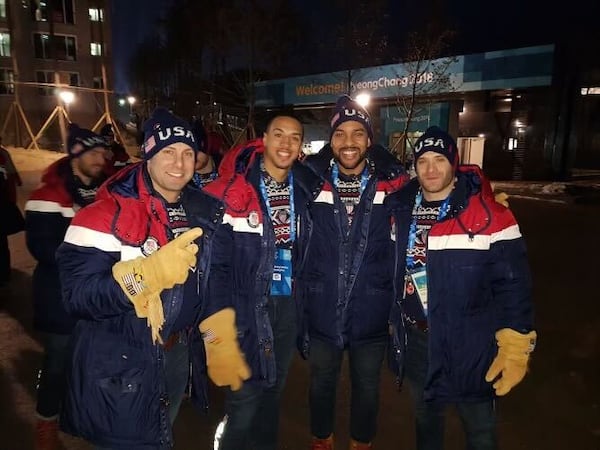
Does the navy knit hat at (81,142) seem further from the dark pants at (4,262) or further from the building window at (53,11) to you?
the building window at (53,11)

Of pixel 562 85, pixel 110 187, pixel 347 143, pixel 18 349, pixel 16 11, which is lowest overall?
pixel 18 349

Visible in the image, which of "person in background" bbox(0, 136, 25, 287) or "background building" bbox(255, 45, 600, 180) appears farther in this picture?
"background building" bbox(255, 45, 600, 180)

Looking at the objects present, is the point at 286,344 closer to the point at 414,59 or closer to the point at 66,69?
the point at 414,59

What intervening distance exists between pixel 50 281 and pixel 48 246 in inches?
9.2

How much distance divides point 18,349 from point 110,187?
3487 mm

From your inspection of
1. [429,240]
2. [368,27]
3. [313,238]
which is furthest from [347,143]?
[368,27]

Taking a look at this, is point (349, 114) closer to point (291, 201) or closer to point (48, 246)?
point (291, 201)

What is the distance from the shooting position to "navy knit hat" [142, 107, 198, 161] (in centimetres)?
218

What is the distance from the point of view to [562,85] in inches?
730

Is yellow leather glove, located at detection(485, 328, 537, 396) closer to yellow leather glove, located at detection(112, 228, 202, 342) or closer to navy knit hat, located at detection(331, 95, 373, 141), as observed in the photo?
navy knit hat, located at detection(331, 95, 373, 141)

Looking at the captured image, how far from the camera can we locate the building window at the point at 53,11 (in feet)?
106

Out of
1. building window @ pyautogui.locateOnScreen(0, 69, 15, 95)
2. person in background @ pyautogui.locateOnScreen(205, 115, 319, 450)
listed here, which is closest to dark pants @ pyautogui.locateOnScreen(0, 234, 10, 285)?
person in background @ pyautogui.locateOnScreen(205, 115, 319, 450)

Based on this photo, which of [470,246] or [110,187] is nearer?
[110,187]

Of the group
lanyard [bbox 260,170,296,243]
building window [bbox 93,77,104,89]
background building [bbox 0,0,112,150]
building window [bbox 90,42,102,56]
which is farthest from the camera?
building window [bbox 93,77,104,89]
